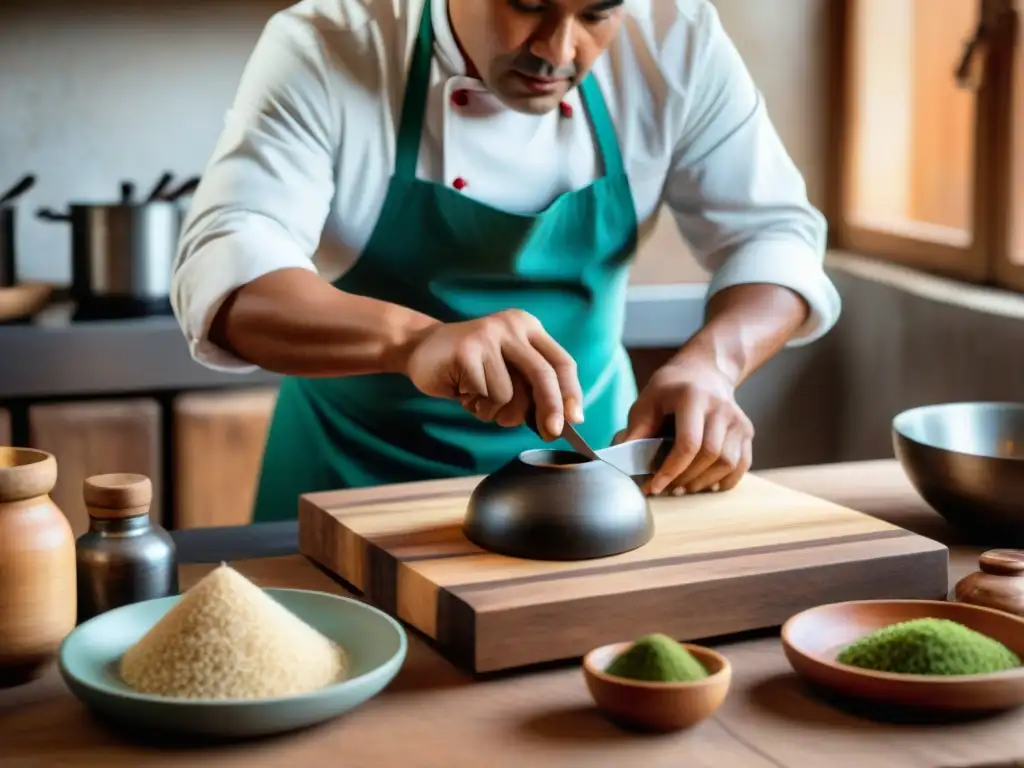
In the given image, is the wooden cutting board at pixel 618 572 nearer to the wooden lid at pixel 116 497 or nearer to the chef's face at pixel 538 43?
the wooden lid at pixel 116 497

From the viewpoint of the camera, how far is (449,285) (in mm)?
1896

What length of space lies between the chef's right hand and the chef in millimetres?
146

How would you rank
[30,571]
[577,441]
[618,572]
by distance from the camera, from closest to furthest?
1. [30,571]
2. [618,572]
3. [577,441]

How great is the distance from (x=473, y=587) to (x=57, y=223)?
88.4 inches

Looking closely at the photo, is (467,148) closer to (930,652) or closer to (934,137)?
(930,652)

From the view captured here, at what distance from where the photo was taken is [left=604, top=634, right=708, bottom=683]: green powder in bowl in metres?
0.99

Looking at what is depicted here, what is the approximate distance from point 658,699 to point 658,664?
1.1 inches

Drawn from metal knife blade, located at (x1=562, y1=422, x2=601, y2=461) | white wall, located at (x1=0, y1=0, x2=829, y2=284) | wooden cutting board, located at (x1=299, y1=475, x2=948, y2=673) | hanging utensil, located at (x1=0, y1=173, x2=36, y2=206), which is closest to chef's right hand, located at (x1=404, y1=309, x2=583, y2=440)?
metal knife blade, located at (x1=562, y1=422, x2=601, y2=461)

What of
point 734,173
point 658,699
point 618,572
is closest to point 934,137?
point 734,173

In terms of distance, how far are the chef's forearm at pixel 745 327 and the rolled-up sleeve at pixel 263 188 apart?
0.49m

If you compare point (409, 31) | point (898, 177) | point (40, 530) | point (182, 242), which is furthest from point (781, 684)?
point (898, 177)

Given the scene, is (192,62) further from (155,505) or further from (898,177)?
(898,177)

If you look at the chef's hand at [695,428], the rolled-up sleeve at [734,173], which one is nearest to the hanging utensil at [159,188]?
the rolled-up sleeve at [734,173]

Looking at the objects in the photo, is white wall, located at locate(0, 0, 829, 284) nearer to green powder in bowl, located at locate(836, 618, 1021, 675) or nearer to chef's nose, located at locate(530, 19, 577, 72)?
chef's nose, located at locate(530, 19, 577, 72)
